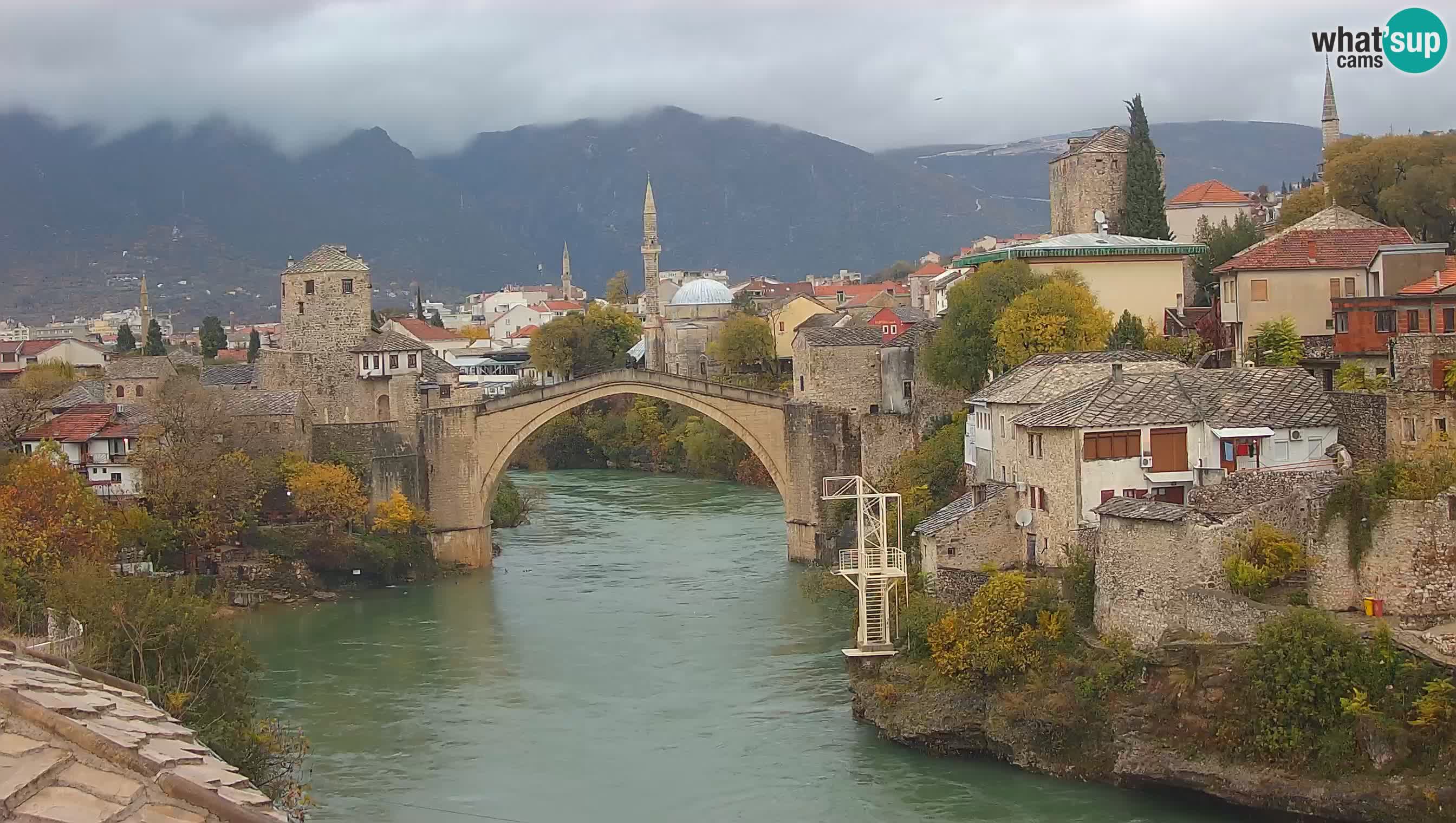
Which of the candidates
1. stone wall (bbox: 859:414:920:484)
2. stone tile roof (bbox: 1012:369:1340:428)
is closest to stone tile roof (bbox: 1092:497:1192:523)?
stone tile roof (bbox: 1012:369:1340:428)

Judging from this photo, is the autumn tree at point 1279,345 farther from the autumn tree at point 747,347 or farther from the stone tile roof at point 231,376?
the autumn tree at point 747,347

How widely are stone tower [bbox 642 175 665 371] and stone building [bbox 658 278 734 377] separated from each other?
24 cm

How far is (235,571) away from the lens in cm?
4075

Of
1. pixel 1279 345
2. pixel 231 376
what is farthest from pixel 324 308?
pixel 1279 345

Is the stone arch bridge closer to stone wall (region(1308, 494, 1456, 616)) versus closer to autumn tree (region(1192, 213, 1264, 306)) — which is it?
autumn tree (region(1192, 213, 1264, 306))

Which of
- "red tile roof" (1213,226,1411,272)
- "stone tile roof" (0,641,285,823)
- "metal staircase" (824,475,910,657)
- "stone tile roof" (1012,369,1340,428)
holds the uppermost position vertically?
"red tile roof" (1213,226,1411,272)

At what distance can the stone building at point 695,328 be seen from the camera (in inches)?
3073

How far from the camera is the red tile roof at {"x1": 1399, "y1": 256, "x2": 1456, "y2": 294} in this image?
28.3m

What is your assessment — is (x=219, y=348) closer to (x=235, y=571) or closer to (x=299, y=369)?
(x=299, y=369)

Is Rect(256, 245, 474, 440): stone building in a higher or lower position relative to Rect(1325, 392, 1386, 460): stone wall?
higher

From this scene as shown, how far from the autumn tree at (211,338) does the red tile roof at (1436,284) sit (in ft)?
202

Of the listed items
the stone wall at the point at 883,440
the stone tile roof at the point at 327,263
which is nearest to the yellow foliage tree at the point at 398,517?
the stone tile roof at the point at 327,263

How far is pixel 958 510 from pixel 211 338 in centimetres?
6071

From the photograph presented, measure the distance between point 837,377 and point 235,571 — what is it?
15122 mm
